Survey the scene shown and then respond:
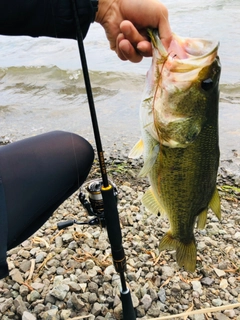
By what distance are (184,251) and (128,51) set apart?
3.71ft

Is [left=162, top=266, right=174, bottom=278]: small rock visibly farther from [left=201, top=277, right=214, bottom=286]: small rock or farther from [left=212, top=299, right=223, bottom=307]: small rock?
[left=212, top=299, right=223, bottom=307]: small rock

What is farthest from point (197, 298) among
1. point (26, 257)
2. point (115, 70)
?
point (115, 70)

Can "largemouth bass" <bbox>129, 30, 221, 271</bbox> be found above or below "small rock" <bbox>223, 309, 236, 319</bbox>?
above

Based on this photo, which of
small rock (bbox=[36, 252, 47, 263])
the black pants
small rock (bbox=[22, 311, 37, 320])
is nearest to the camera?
the black pants

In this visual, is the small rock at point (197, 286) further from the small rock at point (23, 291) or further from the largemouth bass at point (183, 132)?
the small rock at point (23, 291)

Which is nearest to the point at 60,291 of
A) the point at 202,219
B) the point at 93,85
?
the point at 202,219

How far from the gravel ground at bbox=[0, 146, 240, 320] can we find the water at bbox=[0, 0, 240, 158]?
2199 millimetres

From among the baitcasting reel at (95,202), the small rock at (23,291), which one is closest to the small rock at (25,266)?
the small rock at (23,291)

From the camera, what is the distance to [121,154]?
16.5 ft

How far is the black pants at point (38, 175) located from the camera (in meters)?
2.01

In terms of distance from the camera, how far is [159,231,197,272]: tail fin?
2.05 meters

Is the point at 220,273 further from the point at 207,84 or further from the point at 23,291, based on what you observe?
the point at 207,84

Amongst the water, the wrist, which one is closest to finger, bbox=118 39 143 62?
the wrist

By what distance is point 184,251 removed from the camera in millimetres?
2080
